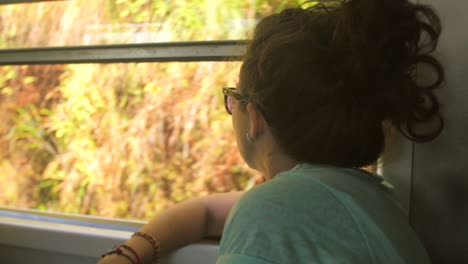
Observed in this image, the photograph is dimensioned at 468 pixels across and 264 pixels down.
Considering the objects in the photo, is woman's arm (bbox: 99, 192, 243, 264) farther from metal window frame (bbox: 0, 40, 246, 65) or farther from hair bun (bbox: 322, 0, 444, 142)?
hair bun (bbox: 322, 0, 444, 142)

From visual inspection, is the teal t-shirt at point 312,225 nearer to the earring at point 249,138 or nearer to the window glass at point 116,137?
the earring at point 249,138

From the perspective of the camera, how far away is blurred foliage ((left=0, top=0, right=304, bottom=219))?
1606mm

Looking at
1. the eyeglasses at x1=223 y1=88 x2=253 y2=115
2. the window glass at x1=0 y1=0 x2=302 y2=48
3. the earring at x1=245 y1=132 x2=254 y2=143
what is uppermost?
the window glass at x1=0 y1=0 x2=302 y2=48

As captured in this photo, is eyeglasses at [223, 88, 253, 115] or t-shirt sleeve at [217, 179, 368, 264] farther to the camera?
eyeglasses at [223, 88, 253, 115]

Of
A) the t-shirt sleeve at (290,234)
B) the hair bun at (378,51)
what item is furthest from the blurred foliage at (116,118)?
the t-shirt sleeve at (290,234)

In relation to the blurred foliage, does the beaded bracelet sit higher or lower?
lower

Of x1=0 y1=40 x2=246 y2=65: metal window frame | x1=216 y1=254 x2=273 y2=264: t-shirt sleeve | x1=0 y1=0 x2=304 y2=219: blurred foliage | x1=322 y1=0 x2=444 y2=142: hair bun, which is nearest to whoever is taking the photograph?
x1=216 y1=254 x2=273 y2=264: t-shirt sleeve

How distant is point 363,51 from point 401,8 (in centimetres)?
13

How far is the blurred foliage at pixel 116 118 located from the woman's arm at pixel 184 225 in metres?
0.27

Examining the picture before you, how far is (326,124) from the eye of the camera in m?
0.82

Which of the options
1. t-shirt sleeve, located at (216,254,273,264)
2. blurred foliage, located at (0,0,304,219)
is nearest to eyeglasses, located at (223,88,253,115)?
t-shirt sleeve, located at (216,254,273,264)

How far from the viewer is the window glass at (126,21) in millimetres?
1522

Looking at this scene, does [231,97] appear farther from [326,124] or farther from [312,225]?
[312,225]

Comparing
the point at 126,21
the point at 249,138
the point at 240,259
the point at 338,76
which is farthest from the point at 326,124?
the point at 126,21
